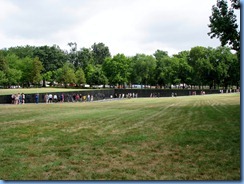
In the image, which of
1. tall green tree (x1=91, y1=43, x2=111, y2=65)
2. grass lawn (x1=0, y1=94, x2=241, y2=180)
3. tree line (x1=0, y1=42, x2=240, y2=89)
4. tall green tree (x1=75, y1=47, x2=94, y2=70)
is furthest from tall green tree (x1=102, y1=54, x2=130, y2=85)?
grass lawn (x1=0, y1=94, x2=241, y2=180)

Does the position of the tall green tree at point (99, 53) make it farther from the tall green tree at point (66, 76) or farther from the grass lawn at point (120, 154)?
the grass lawn at point (120, 154)

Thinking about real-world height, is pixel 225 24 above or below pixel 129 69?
below

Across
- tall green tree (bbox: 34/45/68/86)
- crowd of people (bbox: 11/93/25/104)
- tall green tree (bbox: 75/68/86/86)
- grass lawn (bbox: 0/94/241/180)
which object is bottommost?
grass lawn (bbox: 0/94/241/180)

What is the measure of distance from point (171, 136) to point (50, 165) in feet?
11.6

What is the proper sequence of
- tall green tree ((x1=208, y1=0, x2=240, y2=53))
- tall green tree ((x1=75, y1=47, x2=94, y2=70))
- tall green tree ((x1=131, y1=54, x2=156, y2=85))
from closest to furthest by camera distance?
1. tall green tree ((x1=208, y1=0, x2=240, y2=53))
2. tall green tree ((x1=131, y1=54, x2=156, y2=85))
3. tall green tree ((x1=75, y1=47, x2=94, y2=70))

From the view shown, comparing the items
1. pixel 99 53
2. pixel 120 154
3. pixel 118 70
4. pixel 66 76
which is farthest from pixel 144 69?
pixel 120 154

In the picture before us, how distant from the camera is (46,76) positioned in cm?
7469

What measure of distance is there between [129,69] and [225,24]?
62057 mm

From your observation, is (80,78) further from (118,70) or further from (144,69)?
(144,69)

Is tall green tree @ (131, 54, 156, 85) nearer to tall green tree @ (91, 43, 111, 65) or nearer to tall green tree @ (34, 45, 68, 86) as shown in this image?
tall green tree @ (91, 43, 111, 65)

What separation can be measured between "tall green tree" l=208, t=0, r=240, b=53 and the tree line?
41.9 m

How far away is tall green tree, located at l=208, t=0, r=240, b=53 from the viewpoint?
12.6 meters

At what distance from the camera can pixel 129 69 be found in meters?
75.1

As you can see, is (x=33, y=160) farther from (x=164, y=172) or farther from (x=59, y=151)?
(x=164, y=172)
